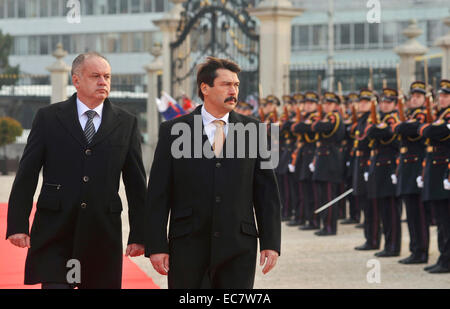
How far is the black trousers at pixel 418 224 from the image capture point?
34.5ft

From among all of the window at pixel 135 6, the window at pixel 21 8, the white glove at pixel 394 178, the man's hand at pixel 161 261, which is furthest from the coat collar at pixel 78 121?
the window at pixel 21 8

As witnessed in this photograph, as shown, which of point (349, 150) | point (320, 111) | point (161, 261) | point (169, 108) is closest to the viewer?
point (161, 261)

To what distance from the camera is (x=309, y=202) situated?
14.0 m

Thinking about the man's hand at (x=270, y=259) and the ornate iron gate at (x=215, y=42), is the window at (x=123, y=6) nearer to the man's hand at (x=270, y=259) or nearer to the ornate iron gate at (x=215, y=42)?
the ornate iron gate at (x=215, y=42)

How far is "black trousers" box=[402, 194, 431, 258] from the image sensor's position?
10516 mm

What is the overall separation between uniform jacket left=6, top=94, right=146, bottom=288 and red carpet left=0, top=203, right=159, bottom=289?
90.2 inches

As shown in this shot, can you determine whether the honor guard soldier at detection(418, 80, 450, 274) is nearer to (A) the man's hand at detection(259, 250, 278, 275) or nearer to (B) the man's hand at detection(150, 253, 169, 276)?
(A) the man's hand at detection(259, 250, 278, 275)

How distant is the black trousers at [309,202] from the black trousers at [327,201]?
0.11 metres

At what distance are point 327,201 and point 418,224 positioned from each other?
295 cm

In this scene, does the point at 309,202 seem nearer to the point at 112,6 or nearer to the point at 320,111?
the point at 320,111

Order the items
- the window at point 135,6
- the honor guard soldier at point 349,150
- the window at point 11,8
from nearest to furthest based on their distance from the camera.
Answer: the honor guard soldier at point 349,150
the window at point 135,6
the window at point 11,8

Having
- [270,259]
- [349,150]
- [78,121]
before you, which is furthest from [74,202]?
[349,150]

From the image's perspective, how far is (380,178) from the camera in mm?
11312
